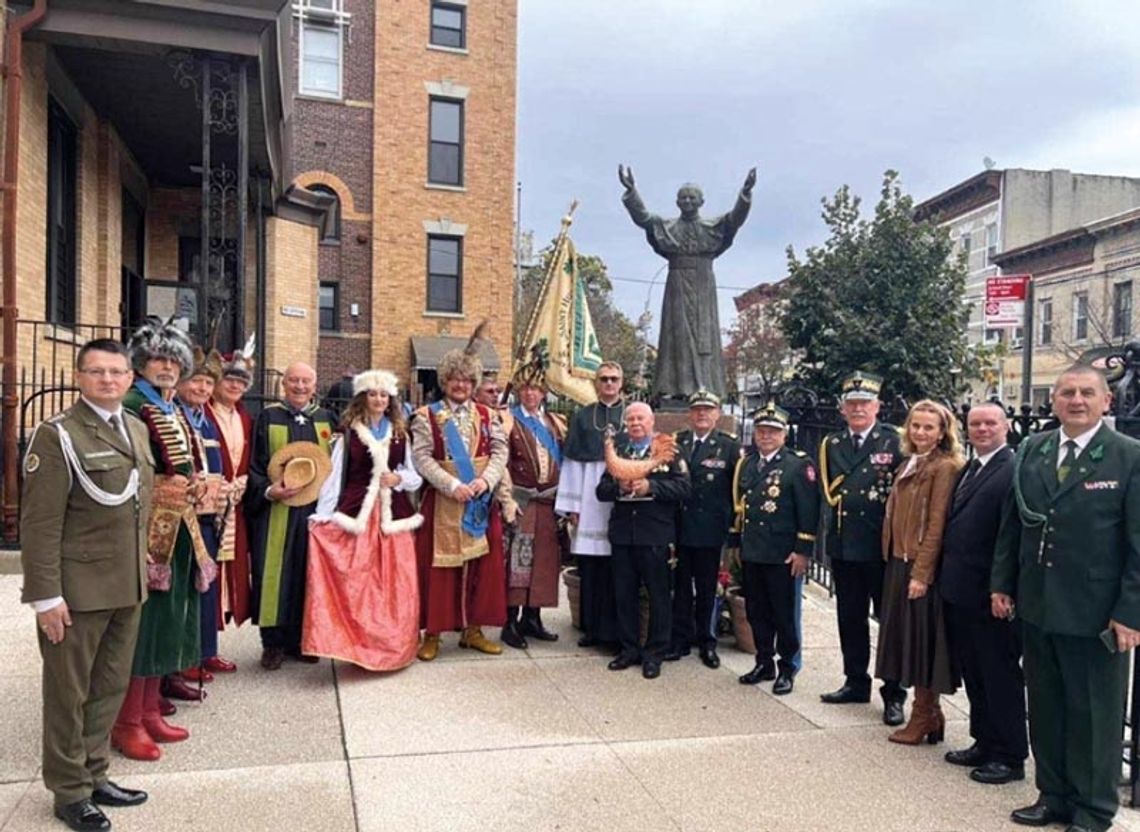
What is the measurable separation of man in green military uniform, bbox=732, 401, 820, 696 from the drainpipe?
6404 mm

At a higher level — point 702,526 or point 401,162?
point 401,162

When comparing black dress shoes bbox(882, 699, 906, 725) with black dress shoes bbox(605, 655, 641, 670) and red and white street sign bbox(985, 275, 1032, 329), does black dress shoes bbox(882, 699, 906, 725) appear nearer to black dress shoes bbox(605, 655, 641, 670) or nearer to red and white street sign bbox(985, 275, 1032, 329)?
black dress shoes bbox(605, 655, 641, 670)

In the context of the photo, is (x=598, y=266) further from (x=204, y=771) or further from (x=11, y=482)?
(x=204, y=771)

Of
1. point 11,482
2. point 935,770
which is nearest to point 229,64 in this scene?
point 11,482

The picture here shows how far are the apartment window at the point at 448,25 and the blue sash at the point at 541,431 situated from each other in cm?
1811

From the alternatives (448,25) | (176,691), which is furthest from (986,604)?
(448,25)

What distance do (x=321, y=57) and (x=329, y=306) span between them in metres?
6.02

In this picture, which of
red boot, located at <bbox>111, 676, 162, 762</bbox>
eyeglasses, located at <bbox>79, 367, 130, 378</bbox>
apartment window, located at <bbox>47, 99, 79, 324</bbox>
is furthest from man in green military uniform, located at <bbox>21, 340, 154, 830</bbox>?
apartment window, located at <bbox>47, 99, 79, 324</bbox>

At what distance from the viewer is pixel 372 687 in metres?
5.43

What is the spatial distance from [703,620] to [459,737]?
7.00 feet

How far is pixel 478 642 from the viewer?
6273mm

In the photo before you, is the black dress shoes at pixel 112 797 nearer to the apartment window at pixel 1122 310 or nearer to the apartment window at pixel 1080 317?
the apartment window at pixel 1122 310

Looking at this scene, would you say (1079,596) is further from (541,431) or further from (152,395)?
(152,395)

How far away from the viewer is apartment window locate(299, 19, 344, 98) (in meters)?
21.7
